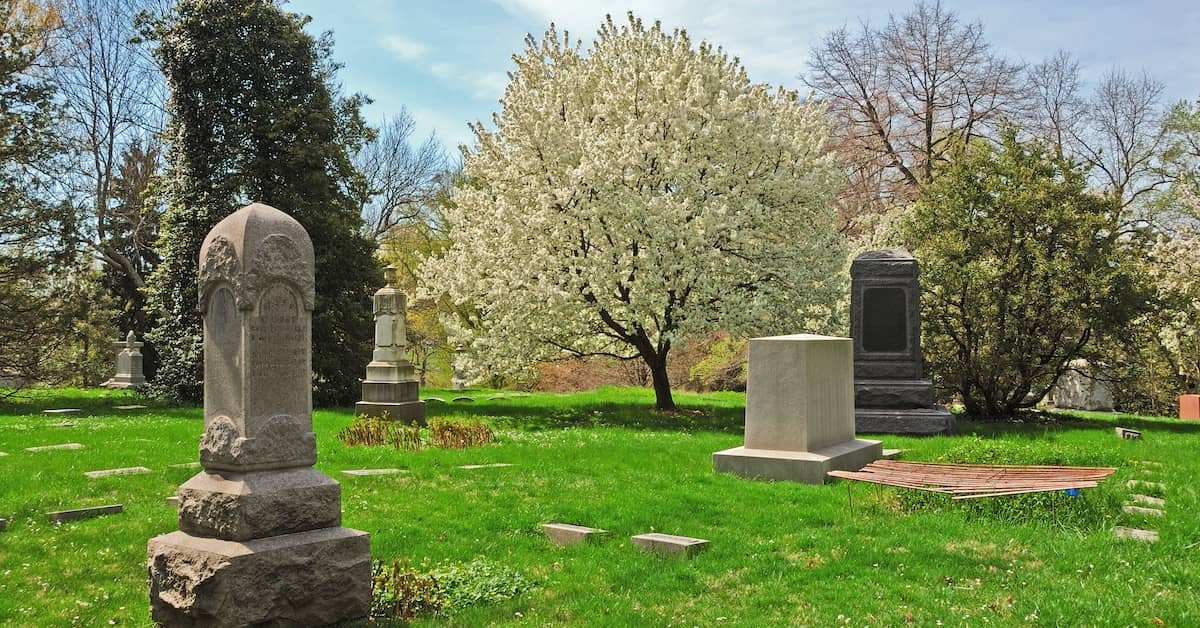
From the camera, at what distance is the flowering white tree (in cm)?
1747

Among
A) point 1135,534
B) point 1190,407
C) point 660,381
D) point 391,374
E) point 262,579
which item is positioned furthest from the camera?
point 1190,407

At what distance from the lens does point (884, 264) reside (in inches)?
634

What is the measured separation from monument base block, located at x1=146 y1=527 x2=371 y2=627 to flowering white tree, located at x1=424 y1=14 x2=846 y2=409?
40.7 ft

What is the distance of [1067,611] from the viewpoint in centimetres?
494

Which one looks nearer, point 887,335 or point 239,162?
point 887,335

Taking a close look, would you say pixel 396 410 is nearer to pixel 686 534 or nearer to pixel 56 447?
pixel 56 447

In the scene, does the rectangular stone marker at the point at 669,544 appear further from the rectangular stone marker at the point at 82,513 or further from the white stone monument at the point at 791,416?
the rectangular stone marker at the point at 82,513

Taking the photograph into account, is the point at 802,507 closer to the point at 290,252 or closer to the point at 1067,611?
the point at 1067,611

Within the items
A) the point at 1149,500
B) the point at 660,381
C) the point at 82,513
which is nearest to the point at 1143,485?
the point at 1149,500

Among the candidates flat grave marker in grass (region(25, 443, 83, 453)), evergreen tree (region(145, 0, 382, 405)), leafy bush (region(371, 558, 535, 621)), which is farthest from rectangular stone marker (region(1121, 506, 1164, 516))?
evergreen tree (region(145, 0, 382, 405))

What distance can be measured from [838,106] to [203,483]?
29050mm

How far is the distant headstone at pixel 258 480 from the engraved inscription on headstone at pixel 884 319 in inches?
497

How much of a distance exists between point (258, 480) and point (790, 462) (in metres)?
5.81

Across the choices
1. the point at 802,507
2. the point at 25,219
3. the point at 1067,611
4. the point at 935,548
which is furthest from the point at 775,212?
the point at 25,219
